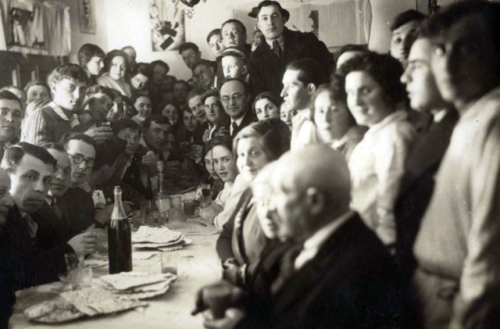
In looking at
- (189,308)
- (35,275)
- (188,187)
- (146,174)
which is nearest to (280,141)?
(188,187)

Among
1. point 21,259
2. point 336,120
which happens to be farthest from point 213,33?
point 21,259

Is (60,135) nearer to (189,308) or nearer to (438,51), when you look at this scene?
(189,308)

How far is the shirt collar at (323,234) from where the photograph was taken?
1.93 metres

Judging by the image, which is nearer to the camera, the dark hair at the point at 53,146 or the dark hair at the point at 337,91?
the dark hair at the point at 337,91

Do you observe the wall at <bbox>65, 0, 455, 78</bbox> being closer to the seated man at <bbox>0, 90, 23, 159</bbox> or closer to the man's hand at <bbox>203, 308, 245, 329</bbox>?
the seated man at <bbox>0, 90, 23, 159</bbox>

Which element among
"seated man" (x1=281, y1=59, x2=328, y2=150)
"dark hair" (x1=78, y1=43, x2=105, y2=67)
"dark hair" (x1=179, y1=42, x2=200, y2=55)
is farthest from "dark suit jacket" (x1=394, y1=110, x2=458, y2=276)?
"dark hair" (x1=78, y1=43, x2=105, y2=67)

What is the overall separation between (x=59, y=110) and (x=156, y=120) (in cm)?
42

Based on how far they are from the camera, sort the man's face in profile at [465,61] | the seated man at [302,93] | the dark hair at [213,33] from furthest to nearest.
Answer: the dark hair at [213,33], the seated man at [302,93], the man's face in profile at [465,61]

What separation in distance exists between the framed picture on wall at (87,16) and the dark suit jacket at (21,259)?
0.82 meters

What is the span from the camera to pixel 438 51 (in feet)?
6.16

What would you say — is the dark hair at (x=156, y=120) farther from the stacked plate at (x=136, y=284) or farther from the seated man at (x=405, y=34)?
the seated man at (x=405, y=34)

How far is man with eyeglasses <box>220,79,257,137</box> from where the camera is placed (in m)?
2.06

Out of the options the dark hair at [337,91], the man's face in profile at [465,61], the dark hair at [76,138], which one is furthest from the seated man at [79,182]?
the man's face in profile at [465,61]

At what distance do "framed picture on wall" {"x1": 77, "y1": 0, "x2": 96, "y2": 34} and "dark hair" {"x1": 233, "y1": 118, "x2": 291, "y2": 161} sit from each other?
79 cm
